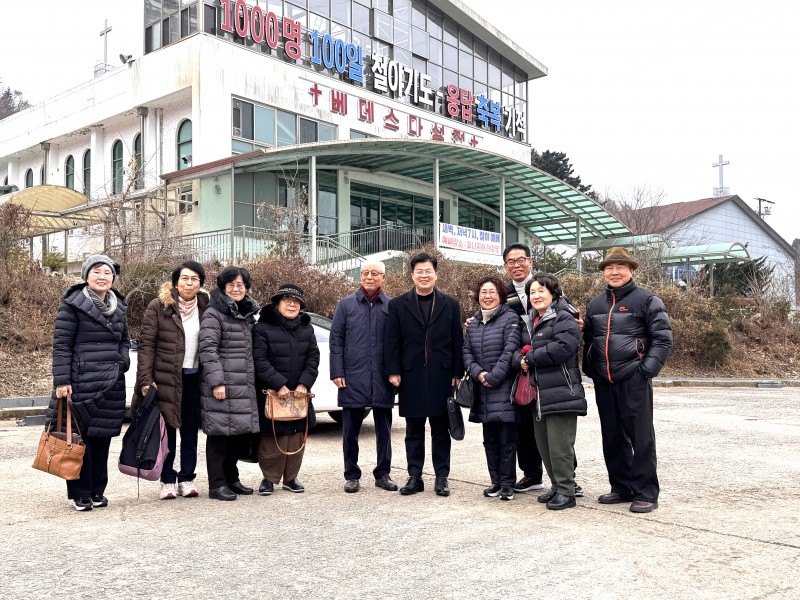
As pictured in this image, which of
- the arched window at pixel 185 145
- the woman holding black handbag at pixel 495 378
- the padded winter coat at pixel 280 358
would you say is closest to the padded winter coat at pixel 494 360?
the woman holding black handbag at pixel 495 378

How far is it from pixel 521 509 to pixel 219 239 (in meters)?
18.1

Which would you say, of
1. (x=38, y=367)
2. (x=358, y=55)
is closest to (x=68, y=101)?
(x=358, y=55)

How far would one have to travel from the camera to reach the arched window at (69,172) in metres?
31.0

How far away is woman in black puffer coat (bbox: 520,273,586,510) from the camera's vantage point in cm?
577

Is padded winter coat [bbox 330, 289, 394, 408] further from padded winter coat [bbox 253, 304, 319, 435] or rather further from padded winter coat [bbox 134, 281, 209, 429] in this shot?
padded winter coat [bbox 134, 281, 209, 429]

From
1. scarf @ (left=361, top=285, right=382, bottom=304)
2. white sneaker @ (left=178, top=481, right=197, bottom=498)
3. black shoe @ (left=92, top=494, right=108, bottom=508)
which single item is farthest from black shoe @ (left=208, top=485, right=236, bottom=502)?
scarf @ (left=361, top=285, right=382, bottom=304)

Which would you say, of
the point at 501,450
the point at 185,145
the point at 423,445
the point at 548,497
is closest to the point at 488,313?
the point at 501,450

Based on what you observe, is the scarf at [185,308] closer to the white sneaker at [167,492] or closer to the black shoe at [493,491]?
the white sneaker at [167,492]

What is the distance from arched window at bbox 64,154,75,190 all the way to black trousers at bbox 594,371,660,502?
29.7m

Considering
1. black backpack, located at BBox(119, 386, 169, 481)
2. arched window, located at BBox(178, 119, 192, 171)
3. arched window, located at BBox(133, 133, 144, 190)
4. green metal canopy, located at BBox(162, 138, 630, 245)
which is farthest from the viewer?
arched window, located at BBox(133, 133, 144, 190)

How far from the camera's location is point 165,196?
23219 mm

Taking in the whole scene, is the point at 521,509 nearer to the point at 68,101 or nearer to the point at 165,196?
the point at 165,196

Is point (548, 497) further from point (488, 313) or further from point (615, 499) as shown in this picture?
point (488, 313)

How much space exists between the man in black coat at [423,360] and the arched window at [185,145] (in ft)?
65.5
